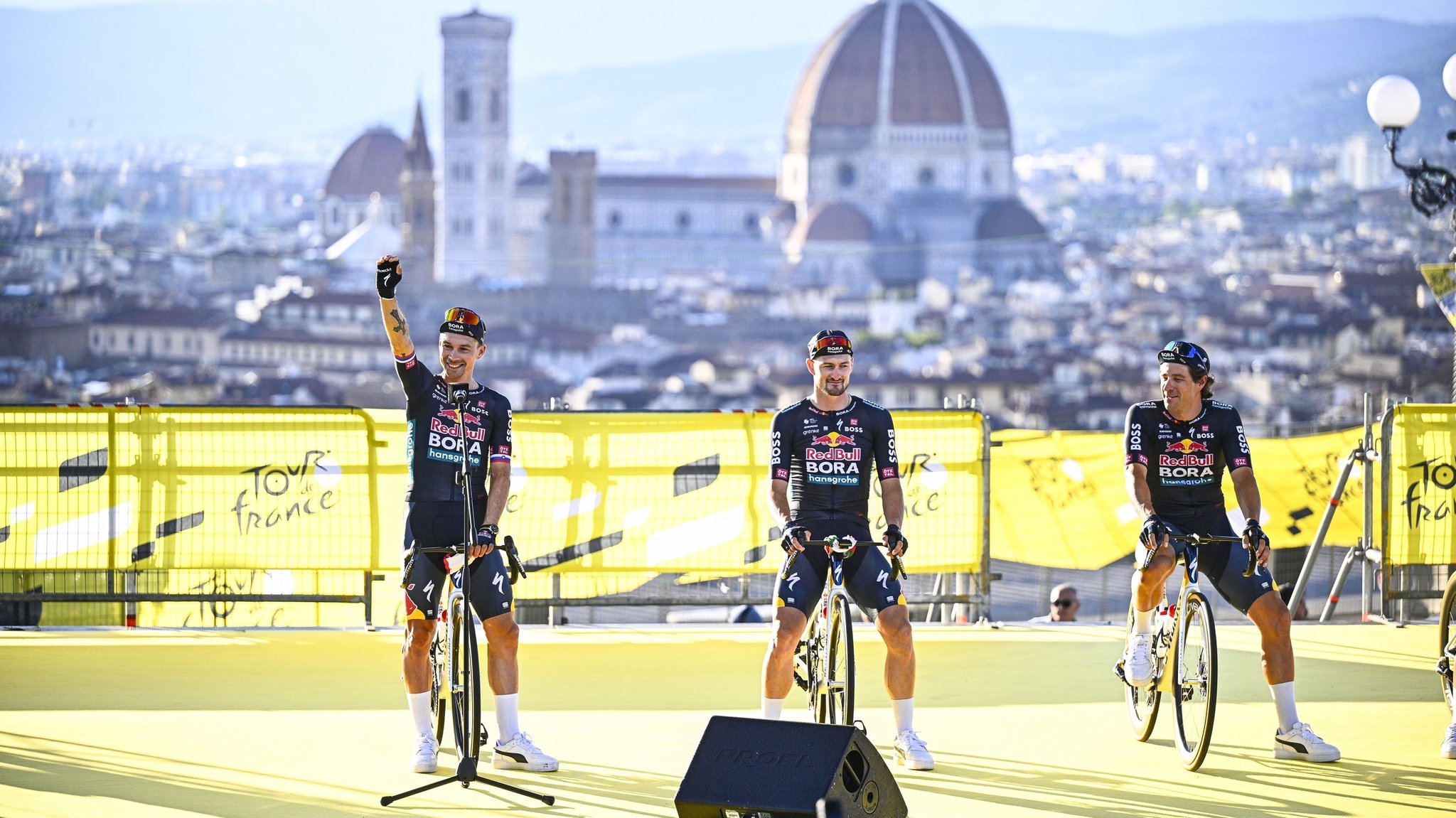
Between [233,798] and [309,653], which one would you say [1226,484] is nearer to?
[309,653]

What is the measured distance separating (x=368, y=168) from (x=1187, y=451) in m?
164

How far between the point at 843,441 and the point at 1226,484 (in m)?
4.39

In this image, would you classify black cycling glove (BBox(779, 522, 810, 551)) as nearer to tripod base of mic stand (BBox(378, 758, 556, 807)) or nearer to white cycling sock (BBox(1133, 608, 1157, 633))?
tripod base of mic stand (BBox(378, 758, 556, 807))

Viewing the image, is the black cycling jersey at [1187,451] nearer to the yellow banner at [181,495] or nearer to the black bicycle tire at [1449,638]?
the black bicycle tire at [1449,638]

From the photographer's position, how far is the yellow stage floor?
229 inches

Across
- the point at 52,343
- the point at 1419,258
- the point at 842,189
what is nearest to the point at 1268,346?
the point at 1419,258

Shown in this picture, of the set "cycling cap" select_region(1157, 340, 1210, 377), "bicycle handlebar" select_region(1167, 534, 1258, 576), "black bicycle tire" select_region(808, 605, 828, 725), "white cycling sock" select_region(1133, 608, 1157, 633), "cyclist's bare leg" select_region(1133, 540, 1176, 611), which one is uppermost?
"cycling cap" select_region(1157, 340, 1210, 377)

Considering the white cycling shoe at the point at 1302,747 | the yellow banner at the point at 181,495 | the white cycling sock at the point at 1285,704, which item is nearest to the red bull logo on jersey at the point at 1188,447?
the white cycling sock at the point at 1285,704

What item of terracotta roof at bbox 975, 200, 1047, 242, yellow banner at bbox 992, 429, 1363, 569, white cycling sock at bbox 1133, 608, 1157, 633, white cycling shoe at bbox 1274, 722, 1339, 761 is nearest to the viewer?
white cycling shoe at bbox 1274, 722, 1339, 761

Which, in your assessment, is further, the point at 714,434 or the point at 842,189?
the point at 842,189

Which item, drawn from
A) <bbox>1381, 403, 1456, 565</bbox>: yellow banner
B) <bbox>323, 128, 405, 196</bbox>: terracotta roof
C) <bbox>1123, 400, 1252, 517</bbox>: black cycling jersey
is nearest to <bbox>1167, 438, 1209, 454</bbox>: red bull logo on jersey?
<bbox>1123, 400, 1252, 517</bbox>: black cycling jersey

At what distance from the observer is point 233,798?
581 centimetres

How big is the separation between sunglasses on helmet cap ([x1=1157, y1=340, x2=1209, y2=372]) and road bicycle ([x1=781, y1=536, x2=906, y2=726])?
101 cm

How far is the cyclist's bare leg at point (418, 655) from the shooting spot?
6141mm
